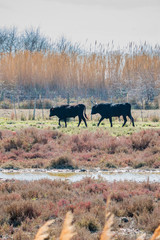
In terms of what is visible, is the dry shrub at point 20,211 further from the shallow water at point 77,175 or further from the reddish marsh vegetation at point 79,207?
the shallow water at point 77,175

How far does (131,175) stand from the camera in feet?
40.1

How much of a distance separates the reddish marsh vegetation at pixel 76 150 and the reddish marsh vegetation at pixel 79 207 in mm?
4348

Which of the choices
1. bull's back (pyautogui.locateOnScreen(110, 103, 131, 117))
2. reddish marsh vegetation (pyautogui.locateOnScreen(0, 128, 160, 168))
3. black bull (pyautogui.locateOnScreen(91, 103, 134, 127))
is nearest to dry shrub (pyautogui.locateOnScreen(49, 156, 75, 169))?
reddish marsh vegetation (pyautogui.locateOnScreen(0, 128, 160, 168))

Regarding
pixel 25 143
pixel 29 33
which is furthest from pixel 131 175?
pixel 29 33

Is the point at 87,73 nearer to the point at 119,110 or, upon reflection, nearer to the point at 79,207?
the point at 119,110

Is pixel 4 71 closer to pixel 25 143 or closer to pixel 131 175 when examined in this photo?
pixel 25 143

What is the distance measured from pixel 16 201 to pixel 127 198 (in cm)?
226

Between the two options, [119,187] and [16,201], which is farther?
[119,187]

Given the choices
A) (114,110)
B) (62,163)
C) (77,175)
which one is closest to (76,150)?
(62,163)

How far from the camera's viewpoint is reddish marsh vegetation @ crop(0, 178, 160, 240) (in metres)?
6.16

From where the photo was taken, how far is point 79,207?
284 inches

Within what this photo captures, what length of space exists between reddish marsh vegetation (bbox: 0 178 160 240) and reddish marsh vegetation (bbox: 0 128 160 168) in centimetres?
435

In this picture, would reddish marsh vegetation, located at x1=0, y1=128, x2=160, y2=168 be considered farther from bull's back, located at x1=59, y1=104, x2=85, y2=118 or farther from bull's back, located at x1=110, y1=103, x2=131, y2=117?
bull's back, located at x1=59, y1=104, x2=85, y2=118

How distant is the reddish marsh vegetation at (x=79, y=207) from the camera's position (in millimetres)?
6160
